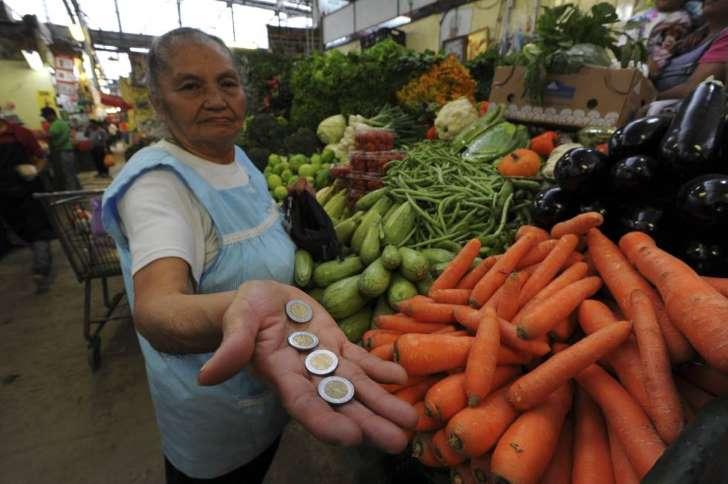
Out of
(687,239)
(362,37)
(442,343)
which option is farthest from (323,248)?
(362,37)

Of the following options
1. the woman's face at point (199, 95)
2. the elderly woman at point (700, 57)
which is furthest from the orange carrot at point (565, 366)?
the elderly woman at point (700, 57)

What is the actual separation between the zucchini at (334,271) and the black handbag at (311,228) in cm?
7

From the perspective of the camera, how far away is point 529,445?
0.81m

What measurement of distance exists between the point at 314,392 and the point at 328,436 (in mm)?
88

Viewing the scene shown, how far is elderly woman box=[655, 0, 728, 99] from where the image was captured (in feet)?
8.41

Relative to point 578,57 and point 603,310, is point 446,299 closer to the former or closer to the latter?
point 603,310

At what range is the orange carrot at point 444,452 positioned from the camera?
3.06 feet

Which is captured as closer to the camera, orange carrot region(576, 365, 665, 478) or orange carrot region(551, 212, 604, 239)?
orange carrot region(576, 365, 665, 478)

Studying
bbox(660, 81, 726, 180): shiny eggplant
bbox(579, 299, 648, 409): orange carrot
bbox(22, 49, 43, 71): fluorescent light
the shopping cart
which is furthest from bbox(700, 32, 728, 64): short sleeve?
bbox(22, 49, 43, 71): fluorescent light

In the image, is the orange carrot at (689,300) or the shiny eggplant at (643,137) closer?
the orange carrot at (689,300)

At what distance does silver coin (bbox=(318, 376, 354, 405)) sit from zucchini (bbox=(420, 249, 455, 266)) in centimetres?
114

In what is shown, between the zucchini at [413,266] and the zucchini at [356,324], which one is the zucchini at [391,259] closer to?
the zucchini at [413,266]

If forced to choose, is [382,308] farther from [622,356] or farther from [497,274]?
[622,356]

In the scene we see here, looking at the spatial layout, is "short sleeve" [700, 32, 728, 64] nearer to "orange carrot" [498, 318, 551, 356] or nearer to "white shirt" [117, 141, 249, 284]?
"orange carrot" [498, 318, 551, 356]
